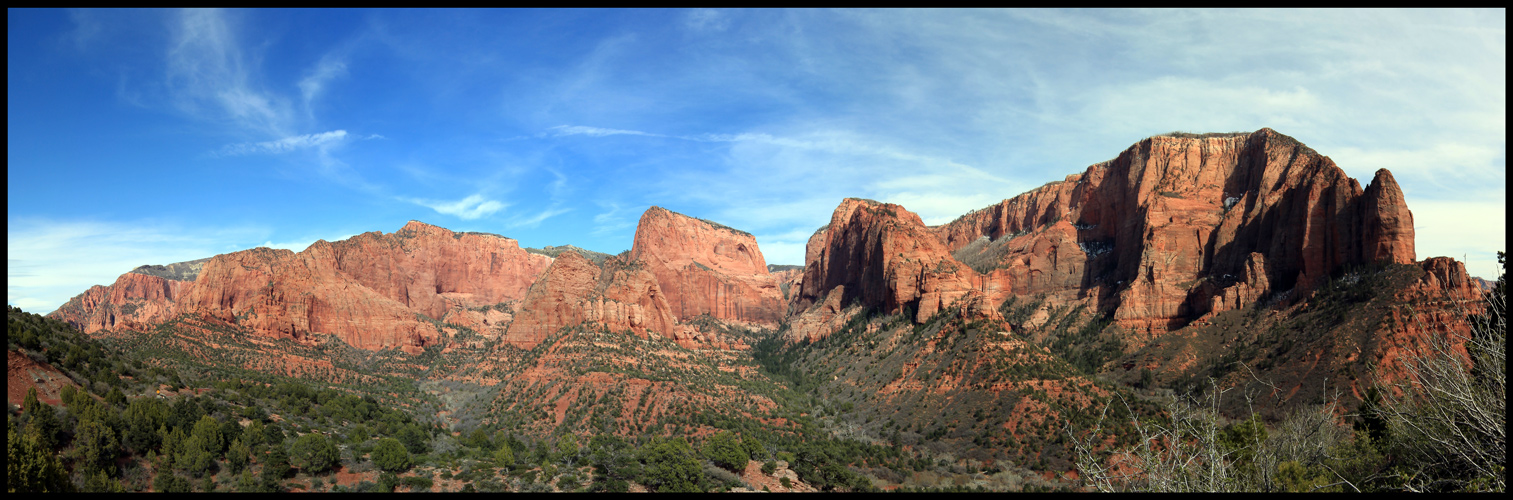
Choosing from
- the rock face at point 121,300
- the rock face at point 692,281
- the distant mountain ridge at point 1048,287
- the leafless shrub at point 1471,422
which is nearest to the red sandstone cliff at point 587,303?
the distant mountain ridge at point 1048,287

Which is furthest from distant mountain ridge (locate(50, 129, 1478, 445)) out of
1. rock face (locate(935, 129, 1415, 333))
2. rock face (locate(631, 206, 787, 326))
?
rock face (locate(631, 206, 787, 326))

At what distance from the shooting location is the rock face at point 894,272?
11150 centimetres

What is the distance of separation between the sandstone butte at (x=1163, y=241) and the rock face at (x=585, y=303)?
145 ft

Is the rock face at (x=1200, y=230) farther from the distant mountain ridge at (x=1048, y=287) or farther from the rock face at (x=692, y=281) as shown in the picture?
the rock face at (x=692, y=281)

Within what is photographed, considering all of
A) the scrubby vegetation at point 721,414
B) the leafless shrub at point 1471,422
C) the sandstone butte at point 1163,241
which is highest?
the sandstone butte at point 1163,241

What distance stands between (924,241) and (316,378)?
101 meters

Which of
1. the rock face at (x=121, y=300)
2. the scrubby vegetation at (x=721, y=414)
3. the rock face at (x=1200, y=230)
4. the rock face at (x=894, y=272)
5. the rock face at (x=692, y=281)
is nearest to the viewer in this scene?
the scrubby vegetation at (x=721, y=414)

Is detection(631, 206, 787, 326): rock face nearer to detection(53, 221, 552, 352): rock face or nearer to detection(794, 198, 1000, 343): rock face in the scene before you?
detection(794, 198, 1000, 343): rock face

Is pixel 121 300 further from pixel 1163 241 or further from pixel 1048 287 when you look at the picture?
pixel 1163 241

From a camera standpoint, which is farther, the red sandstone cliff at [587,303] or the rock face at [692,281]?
the rock face at [692,281]

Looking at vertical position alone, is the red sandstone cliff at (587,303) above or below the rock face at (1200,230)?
below

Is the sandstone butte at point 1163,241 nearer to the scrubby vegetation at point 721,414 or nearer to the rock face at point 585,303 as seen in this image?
the scrubby vegetation at point 721,414

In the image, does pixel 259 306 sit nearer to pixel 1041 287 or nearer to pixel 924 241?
pixel 924 241

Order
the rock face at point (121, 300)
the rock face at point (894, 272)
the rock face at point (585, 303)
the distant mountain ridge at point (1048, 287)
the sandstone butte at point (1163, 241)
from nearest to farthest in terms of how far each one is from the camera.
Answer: the distant mountain ridge at point (1048, 287) < the sandstone butte at point (1163, 241) < the rock face at point (585, 303) < the rock face at point (894, 272) < the rock face at point (121, 300)
